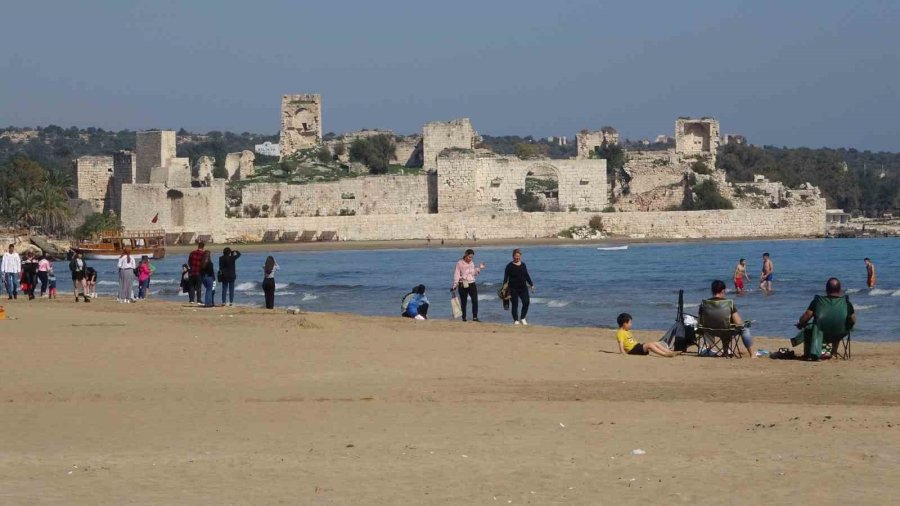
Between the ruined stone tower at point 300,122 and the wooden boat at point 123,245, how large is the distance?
1109 centimetres

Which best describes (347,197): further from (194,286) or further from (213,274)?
(213,274)

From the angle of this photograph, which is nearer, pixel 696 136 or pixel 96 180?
pixel 96 180

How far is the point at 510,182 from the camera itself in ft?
182

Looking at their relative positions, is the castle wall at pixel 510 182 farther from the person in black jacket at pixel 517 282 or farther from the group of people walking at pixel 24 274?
the person in black jacket at pixel 517 282

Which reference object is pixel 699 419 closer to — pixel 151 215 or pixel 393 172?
pixel 151 215

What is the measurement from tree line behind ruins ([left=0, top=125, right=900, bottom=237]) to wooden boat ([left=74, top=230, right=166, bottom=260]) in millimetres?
5214

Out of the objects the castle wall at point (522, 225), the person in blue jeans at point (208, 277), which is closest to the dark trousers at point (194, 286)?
the person in blue jeans at point (208, 277)

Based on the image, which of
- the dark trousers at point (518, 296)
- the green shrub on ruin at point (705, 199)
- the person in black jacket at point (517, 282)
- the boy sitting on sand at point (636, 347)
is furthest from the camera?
the green shrub on ruin at point (705, 199)

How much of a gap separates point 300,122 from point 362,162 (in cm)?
314

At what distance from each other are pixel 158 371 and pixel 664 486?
485cm

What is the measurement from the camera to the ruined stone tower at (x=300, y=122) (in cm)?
5928

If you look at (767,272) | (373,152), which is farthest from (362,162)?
(767,272)

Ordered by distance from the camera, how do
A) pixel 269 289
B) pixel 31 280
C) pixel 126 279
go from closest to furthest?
pixel 269 289 < pixel 126 279 < pixel 31 280

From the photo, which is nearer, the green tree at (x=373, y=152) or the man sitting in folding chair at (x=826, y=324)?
the man sitting in folding chair at (x=826, y=324)
